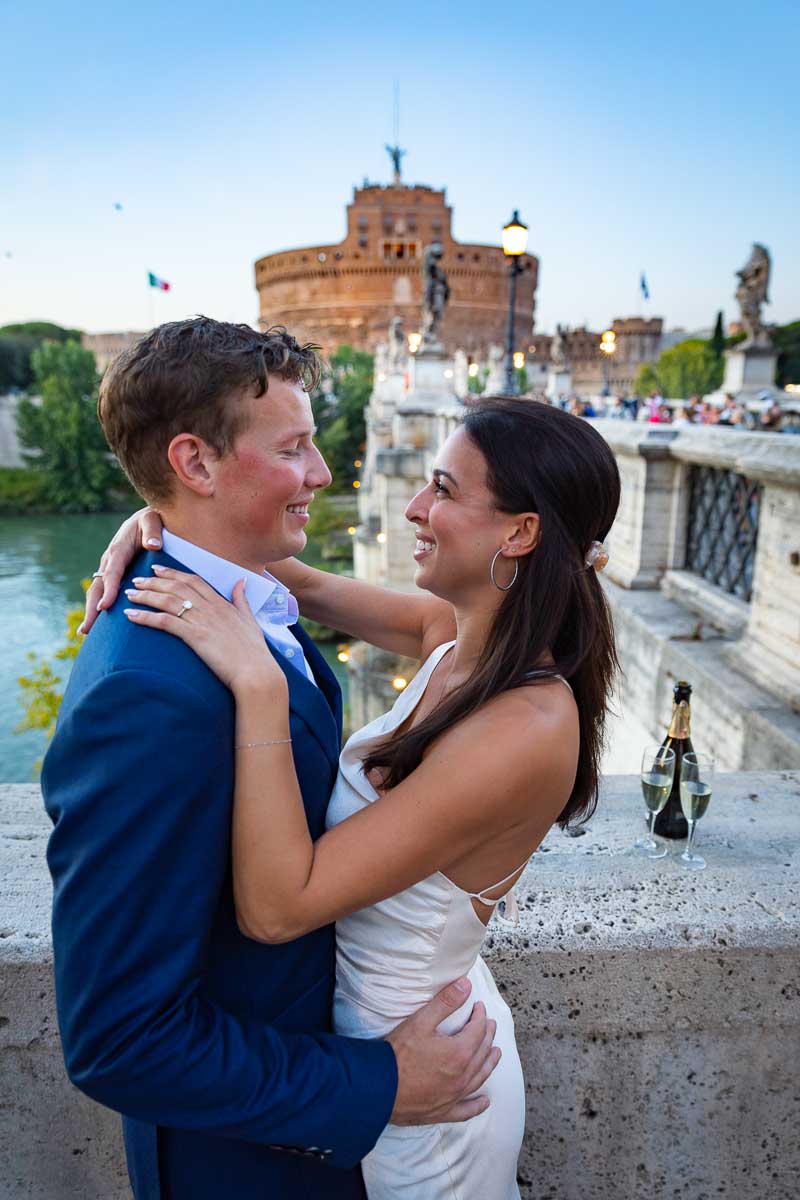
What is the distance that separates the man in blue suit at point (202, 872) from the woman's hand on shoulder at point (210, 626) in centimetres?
2

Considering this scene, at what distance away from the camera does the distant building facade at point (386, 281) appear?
68562 mm

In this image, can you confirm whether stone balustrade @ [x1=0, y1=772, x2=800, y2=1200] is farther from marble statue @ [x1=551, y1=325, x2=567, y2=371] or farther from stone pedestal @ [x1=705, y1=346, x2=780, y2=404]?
marble statue @ [x1=551, y1=325, x2=567, y2=371]

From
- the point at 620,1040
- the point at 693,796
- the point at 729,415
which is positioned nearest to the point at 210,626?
the point at 620,1040

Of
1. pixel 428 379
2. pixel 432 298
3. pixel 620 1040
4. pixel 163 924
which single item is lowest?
pixel 620 1040

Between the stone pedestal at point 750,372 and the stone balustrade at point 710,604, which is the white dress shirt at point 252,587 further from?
the stone pedestal at point 750,372

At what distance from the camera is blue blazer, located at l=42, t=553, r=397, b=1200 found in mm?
992

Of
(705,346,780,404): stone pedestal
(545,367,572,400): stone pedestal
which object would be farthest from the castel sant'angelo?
(705,346,780,404): stone pedestal

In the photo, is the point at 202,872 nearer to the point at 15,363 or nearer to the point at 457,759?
the point at 457,759

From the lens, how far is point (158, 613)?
1104 millimetres

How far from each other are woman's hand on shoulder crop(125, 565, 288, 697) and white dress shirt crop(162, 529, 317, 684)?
5 centimetres

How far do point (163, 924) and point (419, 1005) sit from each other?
556 millimetres

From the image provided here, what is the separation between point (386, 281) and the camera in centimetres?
6969

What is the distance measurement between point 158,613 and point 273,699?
0.65 feet

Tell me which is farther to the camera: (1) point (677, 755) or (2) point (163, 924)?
(1) point (677, 755)
